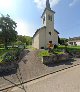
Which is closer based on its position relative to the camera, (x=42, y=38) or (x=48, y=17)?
(x=42, y=38)

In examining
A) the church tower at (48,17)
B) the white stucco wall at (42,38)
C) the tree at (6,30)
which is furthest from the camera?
the tree at (6,30)

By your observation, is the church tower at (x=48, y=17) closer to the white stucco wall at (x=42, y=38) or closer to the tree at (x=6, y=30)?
the white stucco wall at (x=42, y=38)

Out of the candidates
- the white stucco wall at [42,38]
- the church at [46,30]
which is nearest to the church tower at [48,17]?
the church at [46,30]

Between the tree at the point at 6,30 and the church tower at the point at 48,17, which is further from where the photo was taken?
the tree at the point at 6,30

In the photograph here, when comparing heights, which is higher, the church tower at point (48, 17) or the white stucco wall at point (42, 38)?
the church tower at point (48, 17)

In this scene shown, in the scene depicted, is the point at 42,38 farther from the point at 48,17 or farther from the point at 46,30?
the point at 48,17

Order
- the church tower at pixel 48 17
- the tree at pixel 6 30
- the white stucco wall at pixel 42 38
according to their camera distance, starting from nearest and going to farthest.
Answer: the white stucco wall at pixel 42 38 < the church tower at pixel 48 17 < the tree at pixel 6 30

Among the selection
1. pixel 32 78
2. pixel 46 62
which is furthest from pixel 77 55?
pixel 32 78

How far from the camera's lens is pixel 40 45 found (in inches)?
1271

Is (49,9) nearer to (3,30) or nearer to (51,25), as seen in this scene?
(51,25)

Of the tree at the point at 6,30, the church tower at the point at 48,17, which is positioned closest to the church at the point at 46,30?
the church tower at the point at 48,17

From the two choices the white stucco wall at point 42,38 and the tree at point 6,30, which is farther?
the tree at point 6,30

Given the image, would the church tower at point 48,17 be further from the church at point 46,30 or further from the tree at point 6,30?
the tree at point 6,30

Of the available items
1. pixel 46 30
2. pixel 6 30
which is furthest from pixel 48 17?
pixel 6 30
